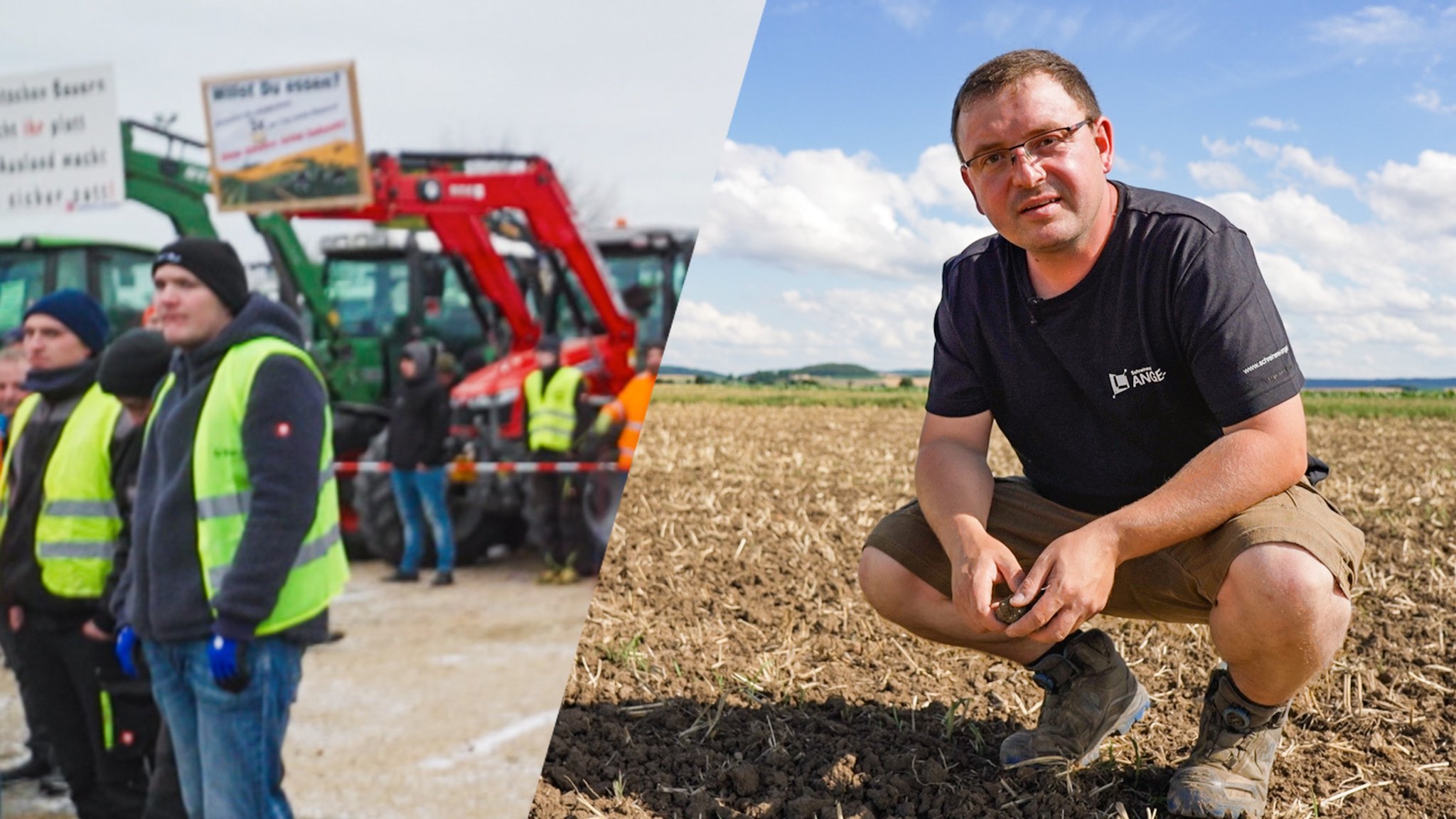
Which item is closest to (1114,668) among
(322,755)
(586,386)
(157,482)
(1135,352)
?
(1135,352)

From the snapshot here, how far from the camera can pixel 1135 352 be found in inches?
67.2

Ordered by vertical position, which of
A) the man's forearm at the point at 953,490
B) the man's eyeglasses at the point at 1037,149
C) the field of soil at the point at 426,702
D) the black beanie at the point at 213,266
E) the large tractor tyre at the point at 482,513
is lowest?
the field of soil at the point at 426,702

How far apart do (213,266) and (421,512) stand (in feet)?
11.0

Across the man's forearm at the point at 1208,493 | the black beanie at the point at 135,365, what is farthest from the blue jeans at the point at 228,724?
the man's forearm at the point at 1208,493

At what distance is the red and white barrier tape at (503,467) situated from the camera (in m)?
5.49

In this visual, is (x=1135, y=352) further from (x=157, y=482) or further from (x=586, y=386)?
(x=586, y=386)

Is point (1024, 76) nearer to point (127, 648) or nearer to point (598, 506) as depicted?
point (127, 648)

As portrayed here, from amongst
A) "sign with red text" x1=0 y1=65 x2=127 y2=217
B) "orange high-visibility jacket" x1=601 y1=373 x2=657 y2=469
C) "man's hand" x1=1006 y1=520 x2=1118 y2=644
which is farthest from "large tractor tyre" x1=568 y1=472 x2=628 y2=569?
"man's hand" x1=1006 y1=520 x2=1118 y2=644

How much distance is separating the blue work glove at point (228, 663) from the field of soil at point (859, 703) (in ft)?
2.21

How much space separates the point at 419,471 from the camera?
5.39 m

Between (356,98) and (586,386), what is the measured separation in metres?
3.43

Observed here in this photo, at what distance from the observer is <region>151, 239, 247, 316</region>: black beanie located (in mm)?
2303

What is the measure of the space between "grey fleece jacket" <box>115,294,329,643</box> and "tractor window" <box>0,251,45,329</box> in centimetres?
77

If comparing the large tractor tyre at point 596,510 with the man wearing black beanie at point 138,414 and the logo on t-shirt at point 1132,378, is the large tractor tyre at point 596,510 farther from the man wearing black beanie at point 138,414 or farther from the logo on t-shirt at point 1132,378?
the logo on t-shirt at point 1132,378
